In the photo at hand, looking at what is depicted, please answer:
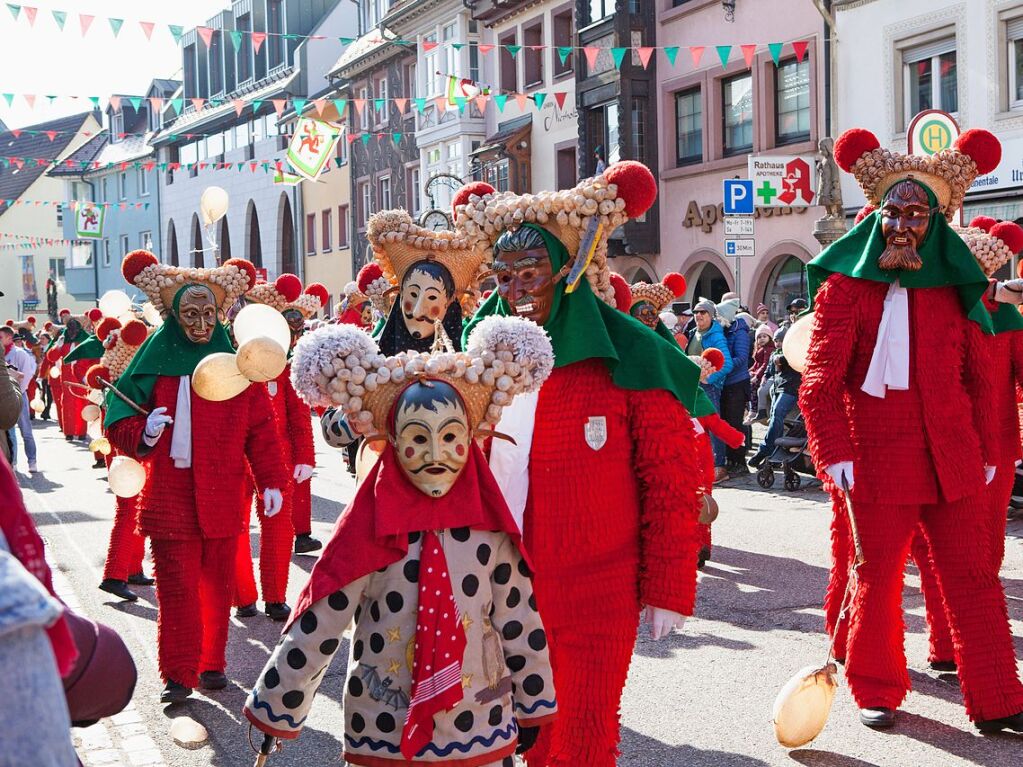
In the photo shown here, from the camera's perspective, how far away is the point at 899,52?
70.7 feet

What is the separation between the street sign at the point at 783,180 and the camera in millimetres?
20125

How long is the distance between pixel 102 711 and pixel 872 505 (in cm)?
396

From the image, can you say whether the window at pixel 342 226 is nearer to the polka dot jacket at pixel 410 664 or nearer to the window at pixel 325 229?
the window at pixel 325 229

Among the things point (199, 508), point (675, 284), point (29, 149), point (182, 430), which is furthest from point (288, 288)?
point (29, 149)

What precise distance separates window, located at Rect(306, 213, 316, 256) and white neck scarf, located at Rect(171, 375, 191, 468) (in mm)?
43101

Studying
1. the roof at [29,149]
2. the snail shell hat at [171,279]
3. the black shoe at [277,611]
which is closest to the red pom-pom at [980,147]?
the snail shell hat at [171,279]

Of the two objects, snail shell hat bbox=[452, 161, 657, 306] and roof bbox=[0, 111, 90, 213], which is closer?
snail shell hat bbox=[452, 161, 657, 306]

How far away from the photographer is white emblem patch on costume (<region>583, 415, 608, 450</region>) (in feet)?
13.0

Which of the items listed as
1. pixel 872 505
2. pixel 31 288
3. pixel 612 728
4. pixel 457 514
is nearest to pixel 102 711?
pixel 457 514

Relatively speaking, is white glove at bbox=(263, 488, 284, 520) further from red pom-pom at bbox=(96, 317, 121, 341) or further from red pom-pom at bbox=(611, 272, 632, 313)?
red pom-pom at bbox=(96, 317, 121, 341)

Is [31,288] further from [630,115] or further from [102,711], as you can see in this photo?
[102,711]

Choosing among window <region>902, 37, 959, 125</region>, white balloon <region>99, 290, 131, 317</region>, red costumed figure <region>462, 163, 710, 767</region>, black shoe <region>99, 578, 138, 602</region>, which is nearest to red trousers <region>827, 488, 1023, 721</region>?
red costumed figure <region>462, 163, 710, 767</region>

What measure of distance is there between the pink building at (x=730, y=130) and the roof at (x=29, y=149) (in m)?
47.7

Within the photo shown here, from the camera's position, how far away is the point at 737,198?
1642 cm
